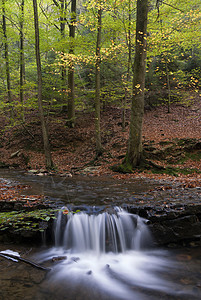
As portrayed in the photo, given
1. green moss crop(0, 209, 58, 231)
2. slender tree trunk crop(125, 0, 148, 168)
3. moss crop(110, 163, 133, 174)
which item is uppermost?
slender tree trunk crop(125, 0, 148, 168)

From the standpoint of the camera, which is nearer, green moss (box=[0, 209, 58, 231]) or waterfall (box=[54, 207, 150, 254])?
green moss (box=[0, 209, 58, 231])

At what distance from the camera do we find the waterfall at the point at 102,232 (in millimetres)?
4688

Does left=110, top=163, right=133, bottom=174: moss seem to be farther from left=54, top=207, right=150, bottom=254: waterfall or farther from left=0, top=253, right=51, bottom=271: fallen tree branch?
left=0, top=253, right=51, bottom=271: fallen tree branch

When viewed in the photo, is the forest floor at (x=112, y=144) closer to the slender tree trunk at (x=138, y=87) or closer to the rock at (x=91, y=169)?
the rock at (x=91, y=169)

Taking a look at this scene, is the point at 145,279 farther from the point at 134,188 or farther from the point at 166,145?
the point at 166,145

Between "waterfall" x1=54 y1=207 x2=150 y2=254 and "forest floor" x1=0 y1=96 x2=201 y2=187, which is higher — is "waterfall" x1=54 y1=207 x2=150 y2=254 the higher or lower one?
the lower one

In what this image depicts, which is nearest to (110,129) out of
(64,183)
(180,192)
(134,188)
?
(64,183)

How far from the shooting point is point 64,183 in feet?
26.5

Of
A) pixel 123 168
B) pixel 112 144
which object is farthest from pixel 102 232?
pixel 112 144

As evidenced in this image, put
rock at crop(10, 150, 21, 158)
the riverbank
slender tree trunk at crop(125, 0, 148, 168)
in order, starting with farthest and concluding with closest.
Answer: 1. rock at crop(10, 150, 21, 158)
2. slender tree trunk at crop(125, 0, 148, 168)
3. the riverbank

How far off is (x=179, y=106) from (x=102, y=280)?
58.5 feet

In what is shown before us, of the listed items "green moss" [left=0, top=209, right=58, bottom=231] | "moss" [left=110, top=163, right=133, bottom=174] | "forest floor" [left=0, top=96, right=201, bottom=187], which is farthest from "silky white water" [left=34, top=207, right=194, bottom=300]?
"moss" [left=110, top=163, right=133, bottom=174]

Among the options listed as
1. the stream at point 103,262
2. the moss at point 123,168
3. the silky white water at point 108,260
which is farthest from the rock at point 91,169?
the silky white water at point 108,260

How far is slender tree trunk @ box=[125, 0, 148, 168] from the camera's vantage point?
26.3 feet
